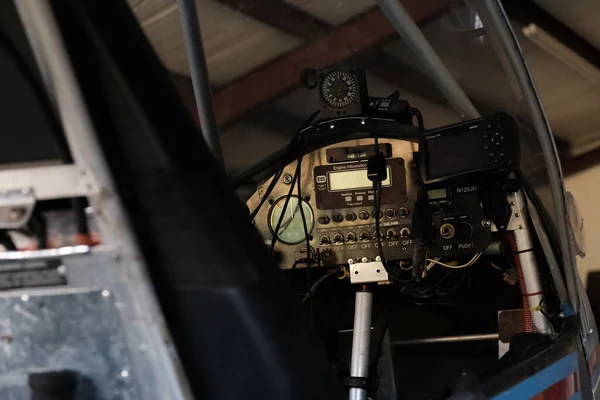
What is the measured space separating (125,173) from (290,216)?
1148 mm

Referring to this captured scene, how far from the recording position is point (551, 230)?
1512mm

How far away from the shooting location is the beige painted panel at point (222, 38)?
1663mm

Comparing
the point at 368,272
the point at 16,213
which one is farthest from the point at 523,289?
the point at 16,213

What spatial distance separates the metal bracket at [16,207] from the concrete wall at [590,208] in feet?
15.3

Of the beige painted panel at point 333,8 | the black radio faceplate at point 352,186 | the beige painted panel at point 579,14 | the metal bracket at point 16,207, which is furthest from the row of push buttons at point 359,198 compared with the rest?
the beige painted panel at point 579,14

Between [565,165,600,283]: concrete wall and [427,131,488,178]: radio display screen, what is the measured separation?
367 cm

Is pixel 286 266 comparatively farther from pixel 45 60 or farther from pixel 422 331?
pixel 45 60

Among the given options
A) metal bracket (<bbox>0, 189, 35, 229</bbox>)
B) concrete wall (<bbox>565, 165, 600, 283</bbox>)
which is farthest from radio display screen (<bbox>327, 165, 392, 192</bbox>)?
concrete wall (<bbox>565, 165, 600, 283</bbox>)

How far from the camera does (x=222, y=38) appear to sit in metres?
2.18

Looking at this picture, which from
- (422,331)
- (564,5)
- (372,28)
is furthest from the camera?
(564,5)

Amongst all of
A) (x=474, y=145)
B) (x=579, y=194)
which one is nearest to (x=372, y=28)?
(x=474, y=145)

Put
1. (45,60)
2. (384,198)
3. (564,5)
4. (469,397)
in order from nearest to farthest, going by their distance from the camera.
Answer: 1. (45,60)
2. (469,397)
3. (384,198)
4. (564,5)

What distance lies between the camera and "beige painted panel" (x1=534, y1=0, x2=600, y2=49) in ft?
10.3

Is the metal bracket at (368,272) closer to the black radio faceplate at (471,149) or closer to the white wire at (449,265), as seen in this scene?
the white wire at (449,265)
